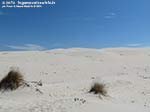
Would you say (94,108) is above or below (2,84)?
below

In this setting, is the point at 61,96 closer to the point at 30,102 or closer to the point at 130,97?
the point at 30,102

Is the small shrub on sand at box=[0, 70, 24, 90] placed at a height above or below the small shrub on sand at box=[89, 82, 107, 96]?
above

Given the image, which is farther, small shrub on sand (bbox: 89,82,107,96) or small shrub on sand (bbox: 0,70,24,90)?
small shrub on sand (bbox: 89,82,107,96)

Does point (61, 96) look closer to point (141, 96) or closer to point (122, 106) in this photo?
point (122, 106)

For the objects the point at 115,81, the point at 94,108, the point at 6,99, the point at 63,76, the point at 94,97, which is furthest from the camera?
the point at 63,76

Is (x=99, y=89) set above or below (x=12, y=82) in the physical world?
below

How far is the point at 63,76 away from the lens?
14398 millimetres

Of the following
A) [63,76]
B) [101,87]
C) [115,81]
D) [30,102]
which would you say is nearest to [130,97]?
[101,87]

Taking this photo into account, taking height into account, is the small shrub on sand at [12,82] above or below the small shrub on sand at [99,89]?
above

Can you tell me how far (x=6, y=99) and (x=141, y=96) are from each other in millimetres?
4721

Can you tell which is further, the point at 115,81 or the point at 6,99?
the point at 115,81

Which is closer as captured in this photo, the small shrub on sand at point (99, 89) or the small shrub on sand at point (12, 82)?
the small shrub on sand at point (12, 82)

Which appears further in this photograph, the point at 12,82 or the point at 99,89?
the point at 99,89

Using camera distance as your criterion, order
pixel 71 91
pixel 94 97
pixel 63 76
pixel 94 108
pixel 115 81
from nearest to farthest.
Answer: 1. pixel 94 108
2. pixel 94 97
3. pixel 71 91
4. pixel 115 81
5. pixel 63 76
